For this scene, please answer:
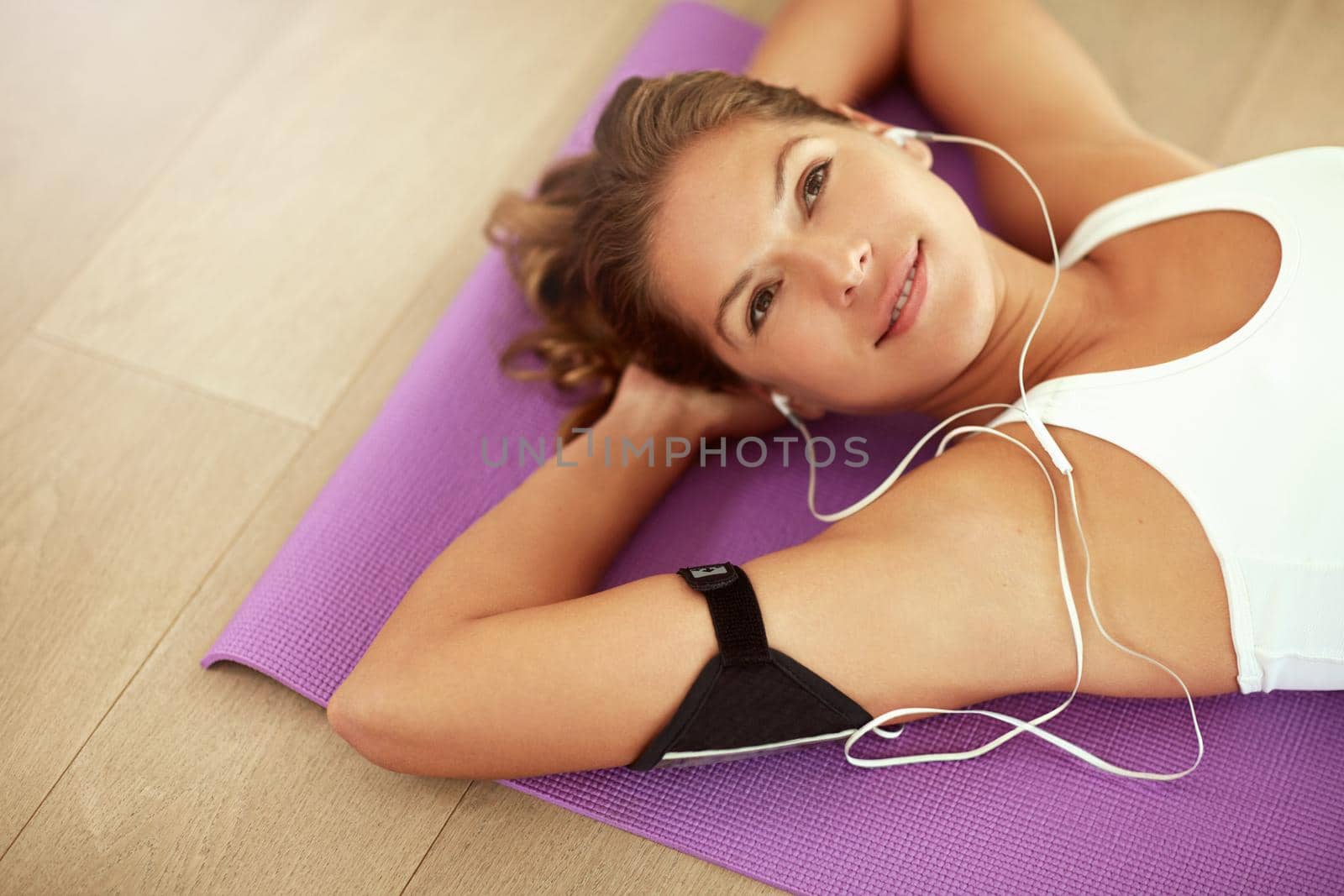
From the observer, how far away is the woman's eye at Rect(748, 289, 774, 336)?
1.17 metres

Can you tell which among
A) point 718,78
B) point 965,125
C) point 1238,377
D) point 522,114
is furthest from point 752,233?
point 522,114

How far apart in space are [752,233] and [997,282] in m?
0.32

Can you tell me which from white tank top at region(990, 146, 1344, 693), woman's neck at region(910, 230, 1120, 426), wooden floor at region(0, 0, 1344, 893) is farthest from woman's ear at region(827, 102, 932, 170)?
wooden floor at region(0, 0, 1344, 893)

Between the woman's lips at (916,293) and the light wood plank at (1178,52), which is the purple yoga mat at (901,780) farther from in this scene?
the light wood plank at (1178,52)

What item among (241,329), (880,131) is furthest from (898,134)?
(241,329)

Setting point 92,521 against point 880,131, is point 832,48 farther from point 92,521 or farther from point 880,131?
point 92,521

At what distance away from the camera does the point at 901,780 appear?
1.21 metres

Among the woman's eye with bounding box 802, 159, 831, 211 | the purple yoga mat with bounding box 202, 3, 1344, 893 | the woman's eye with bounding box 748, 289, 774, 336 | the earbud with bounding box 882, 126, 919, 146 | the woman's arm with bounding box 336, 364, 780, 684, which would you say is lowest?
the purple yoga mat with bounding box 202, 3, 1344, 893

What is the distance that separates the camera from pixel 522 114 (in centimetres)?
187

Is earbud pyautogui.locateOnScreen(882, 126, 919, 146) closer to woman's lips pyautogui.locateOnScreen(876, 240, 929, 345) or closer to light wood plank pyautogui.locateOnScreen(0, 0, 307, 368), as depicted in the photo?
woman's lips pyautogui.locateOnScreen(876, 240, 929, 345)

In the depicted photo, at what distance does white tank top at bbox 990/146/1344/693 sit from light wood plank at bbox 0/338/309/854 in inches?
44.6

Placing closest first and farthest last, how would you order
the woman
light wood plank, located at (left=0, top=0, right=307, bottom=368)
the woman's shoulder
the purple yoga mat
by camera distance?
the woman → the purple yoga mat → the woman's shoulder → light wood plank, located at (left=0, top=0, right=307, bottom=368)

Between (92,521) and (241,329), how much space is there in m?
0.36

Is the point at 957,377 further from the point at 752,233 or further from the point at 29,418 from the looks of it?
the point at 29,418
